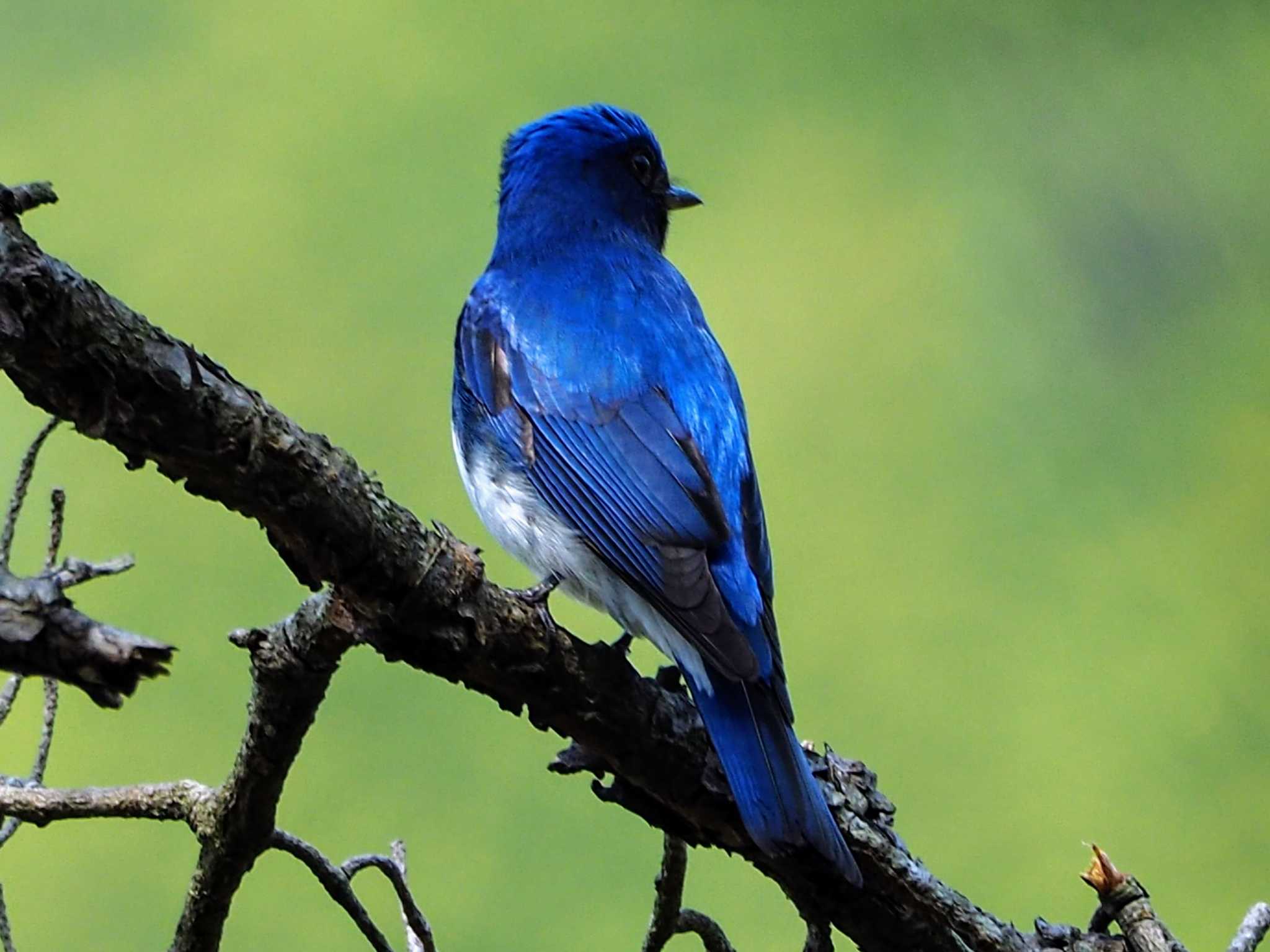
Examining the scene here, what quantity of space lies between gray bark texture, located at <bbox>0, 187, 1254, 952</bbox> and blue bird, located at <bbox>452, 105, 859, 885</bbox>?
76 mm

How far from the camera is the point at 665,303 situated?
8.48ft

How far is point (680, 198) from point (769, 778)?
63.7 inches

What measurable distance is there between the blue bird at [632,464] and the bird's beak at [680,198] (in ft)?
0.57

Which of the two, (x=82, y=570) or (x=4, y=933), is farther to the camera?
(x=4, y=933)

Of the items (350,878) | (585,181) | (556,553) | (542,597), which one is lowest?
(350,878)

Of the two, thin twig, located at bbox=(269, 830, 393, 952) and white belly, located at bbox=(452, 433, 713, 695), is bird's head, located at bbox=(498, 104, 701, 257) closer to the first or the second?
white belly, located at bbox=(452, 433, 713, 695)

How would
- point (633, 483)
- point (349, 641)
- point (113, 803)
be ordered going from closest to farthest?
point (349, 641) < point (113, 803) < point (633, 483)

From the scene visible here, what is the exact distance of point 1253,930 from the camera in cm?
187

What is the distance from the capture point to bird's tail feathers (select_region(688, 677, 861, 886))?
170 centimetres

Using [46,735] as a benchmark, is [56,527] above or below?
A: above

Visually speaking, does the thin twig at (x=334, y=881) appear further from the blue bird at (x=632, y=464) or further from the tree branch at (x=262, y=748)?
the blue bird at (x=632, y=464)

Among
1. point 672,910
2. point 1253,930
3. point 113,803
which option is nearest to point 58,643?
point 113,803

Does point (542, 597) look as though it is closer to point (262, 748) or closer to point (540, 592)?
point (540, 592)

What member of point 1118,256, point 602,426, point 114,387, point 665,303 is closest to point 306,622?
point 114,387
